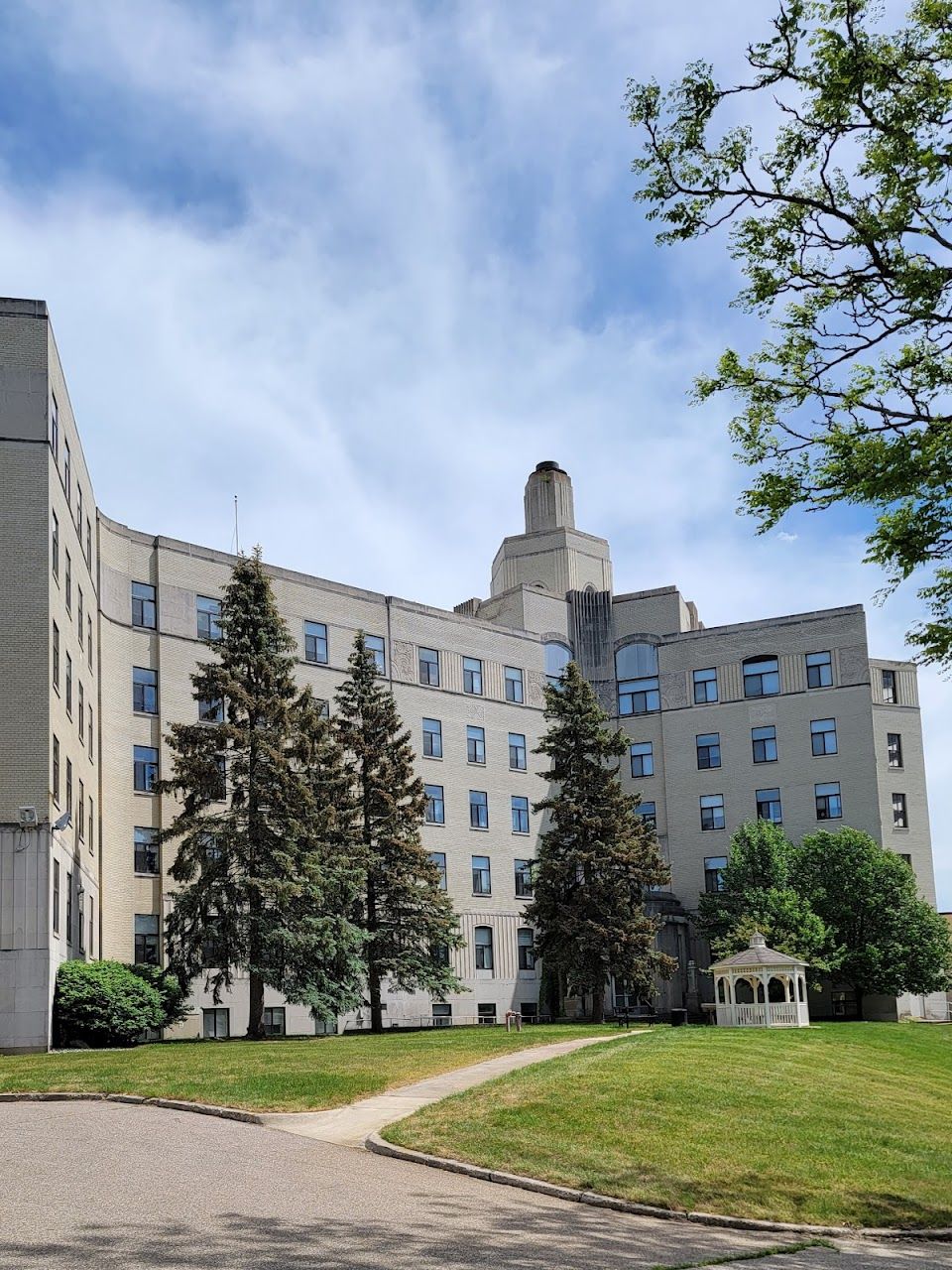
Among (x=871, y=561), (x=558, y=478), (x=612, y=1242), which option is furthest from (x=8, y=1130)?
(x=558, y=478)

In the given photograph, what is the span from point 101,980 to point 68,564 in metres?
11.3

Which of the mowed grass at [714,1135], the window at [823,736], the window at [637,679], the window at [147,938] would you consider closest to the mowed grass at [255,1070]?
the mowed grass at [714,1135]

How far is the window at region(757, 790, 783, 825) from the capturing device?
60938mm

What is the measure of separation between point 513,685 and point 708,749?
9343 mm

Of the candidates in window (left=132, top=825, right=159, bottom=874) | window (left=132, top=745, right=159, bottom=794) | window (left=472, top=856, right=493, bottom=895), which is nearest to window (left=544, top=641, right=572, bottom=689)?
window (left=472, top=856, right=493, bottom=895)

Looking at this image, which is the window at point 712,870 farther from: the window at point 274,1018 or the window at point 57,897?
the window at point 57,897

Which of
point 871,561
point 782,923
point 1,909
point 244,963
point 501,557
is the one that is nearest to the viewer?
point 871,561

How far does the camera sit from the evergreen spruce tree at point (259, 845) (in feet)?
117

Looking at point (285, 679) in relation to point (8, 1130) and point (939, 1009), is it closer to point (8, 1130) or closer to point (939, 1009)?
point (8, 1130)

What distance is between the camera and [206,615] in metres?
49.0

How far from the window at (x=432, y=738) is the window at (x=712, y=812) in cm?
1299

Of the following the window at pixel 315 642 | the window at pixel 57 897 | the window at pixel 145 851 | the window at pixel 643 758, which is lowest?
the window at pixel 57 897

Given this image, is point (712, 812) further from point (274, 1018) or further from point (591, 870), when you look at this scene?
point (274, 1018)

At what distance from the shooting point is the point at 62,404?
36.5 meters
